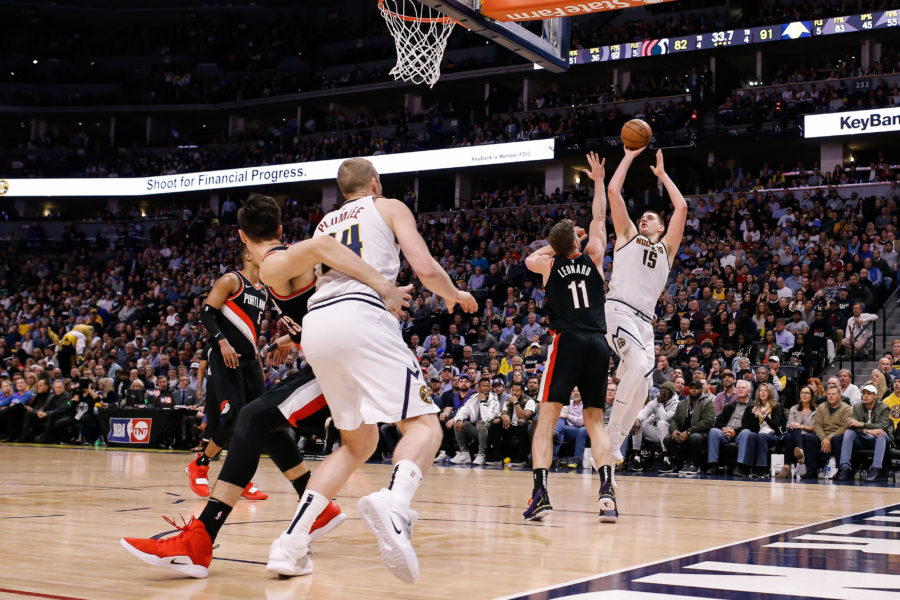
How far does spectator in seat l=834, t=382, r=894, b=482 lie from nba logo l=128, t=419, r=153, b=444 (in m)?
10.8

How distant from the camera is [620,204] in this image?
7.23 m

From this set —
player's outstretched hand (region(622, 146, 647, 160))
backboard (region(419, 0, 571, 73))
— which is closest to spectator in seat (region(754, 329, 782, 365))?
backboard (region(419, 0, 571, 73))

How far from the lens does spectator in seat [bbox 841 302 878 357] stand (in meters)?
14.5

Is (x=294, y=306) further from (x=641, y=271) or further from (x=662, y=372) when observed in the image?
(x=662, y=372)

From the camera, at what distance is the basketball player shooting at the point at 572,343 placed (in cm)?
639

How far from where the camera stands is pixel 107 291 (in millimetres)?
29016

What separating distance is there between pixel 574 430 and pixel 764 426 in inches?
97.9

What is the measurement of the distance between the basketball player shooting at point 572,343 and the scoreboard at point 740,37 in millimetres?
22159

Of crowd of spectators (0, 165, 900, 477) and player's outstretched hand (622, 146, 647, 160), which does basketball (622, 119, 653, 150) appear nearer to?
player's outstretched hand (622, 146, 647, 160)

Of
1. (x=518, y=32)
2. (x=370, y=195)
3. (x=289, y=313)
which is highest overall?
(x=518, y=32)

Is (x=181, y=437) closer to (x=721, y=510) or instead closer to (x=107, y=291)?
(x=721, y=510)

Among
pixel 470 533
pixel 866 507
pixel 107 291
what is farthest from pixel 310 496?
pixel 107 291

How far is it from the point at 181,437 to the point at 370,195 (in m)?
12.8

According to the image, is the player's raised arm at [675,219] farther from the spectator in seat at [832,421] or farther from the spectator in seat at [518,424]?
the spectator in seat at [518,424]
